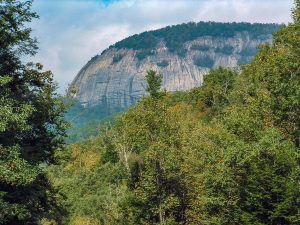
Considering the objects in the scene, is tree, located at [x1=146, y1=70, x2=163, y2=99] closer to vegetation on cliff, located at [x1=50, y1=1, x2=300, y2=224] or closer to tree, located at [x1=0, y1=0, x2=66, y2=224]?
vegetation on cliff, located at [x1=50, y1=1, x2=300, y2=224]

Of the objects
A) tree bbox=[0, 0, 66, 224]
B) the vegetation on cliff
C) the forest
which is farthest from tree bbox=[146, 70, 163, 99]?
tree bbox=[0, 0, 66, 224]

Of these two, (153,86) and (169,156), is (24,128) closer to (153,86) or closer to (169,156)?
(169,156)

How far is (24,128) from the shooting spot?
2552 centimetres

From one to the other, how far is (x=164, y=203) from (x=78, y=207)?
43.6 meters

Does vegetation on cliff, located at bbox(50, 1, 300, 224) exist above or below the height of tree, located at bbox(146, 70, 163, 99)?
below

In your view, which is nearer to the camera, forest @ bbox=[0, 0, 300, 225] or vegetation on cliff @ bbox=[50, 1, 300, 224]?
forest @ bbox=[0, 0, 300, 225]

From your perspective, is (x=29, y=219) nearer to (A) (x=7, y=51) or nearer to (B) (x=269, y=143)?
(A) (x=7, y=51)

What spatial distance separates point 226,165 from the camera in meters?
32.3

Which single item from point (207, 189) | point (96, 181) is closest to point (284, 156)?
point (207, 189)

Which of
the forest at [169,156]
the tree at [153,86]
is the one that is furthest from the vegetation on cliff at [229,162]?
the tree at [153,86]

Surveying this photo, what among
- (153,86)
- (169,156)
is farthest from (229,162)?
(153,86)

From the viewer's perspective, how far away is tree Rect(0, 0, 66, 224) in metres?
24.6

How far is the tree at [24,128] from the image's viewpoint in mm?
24578

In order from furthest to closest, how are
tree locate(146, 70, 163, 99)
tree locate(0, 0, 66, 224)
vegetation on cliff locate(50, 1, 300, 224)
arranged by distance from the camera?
tree locate(146, 70, 163, 99) < vegetation on cliff locate(50, 1, 300, 224) < tree locate(0, 0, 66, 224)
